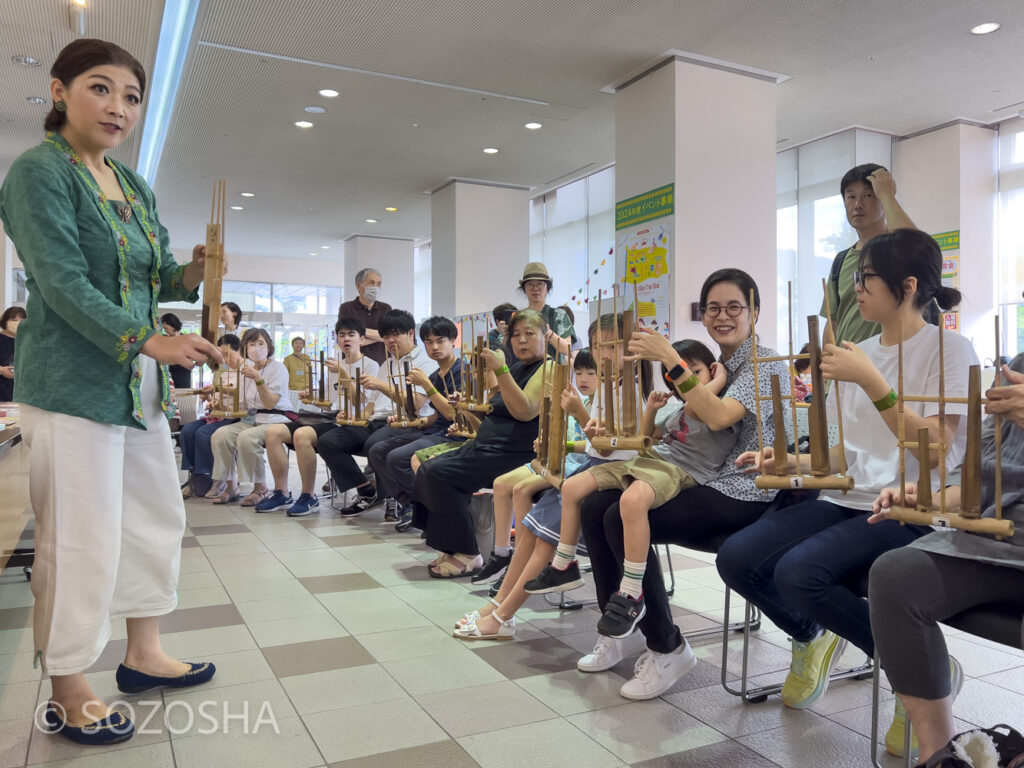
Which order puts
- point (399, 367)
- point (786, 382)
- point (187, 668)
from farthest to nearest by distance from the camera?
point (399, 367) → point (786, 382) → point (187, 668)

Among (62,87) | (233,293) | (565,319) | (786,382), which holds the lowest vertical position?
(786,382)

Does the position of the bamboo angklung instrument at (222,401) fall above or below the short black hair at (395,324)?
below

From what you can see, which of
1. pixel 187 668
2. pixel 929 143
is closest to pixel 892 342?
pixel 187 668

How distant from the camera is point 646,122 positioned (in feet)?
19.1

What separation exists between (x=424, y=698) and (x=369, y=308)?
5.37 m

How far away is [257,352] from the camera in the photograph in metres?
5.98

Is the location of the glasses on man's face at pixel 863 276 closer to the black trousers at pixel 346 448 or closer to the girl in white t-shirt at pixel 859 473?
the girl in white t-shirt at pixel 859 473

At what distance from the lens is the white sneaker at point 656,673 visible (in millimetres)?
2180

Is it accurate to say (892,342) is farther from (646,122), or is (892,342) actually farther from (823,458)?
(646,122)

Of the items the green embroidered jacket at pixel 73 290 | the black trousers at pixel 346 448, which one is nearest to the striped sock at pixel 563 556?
the green embroidered jacket at pixel 73 290

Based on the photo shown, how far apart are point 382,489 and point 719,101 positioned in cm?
366

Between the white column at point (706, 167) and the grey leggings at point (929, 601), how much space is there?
13.7 feet

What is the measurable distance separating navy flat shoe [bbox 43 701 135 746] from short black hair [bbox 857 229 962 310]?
2143 mm

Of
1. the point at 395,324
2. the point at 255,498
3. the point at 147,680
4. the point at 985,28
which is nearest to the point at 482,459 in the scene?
the point at 395,324
